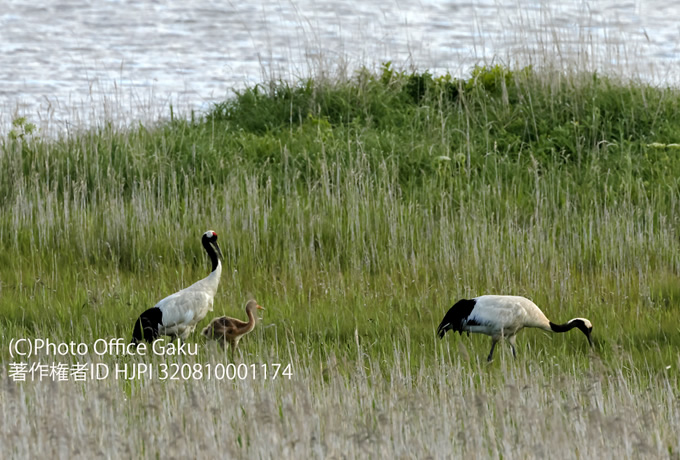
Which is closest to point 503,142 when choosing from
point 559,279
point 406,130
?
point 406,130

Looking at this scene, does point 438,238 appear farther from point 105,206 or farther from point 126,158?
point 126,158

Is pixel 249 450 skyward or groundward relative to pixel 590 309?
skyward

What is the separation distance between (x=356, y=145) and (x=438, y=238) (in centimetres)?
366

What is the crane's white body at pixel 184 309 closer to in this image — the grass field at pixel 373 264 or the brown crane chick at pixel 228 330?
the brown crane chick at pixel 228 330

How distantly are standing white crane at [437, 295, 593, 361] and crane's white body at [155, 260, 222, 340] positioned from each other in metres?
1.81

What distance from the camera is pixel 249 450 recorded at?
5125 mm

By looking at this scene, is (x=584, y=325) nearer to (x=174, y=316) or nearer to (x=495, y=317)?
(x=495, y=317)

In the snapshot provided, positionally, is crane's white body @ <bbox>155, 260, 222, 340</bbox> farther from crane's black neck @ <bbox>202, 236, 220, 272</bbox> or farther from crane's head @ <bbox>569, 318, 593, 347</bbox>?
crane's head @ <bbox>569, 318, 593, 347</bbox>

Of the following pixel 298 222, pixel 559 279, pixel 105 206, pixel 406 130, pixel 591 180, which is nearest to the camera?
pixel 559 279

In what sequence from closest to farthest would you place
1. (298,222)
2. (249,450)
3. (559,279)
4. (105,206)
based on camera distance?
(249,450) < (559,279) < (298,222) < (105,206)

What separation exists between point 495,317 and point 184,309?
2296 mm

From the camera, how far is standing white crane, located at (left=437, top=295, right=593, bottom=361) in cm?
687

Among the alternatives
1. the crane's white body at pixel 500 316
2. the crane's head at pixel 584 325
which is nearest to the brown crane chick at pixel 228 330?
the crane's white body at pixel 500 316

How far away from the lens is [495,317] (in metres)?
6.86
